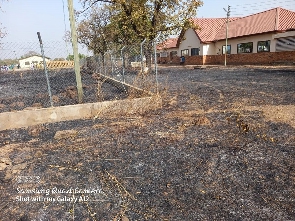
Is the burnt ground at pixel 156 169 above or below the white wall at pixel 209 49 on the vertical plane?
A: below

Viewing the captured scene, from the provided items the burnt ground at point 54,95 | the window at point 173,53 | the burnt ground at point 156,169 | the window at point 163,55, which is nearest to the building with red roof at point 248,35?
the window at point 173,53

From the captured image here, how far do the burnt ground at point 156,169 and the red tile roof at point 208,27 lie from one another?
101 ft

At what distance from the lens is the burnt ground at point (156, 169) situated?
273 cm

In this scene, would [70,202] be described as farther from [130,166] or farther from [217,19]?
[217,19]

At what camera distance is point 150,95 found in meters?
7.71

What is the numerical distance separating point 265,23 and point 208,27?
11.3 m

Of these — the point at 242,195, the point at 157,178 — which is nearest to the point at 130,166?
the point at 157,178

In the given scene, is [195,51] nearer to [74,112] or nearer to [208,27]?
[208,27]

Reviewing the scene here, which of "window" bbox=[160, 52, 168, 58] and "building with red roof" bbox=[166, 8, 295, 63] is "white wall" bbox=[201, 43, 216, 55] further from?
"window" bbox=[160, 52, 168, 58]

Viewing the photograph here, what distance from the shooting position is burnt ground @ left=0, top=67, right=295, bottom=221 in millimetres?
2734

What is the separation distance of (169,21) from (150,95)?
16195 mm

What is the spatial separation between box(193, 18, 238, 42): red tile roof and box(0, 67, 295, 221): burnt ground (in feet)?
101

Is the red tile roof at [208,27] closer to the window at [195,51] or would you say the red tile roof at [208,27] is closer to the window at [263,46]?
the window at [195,51]

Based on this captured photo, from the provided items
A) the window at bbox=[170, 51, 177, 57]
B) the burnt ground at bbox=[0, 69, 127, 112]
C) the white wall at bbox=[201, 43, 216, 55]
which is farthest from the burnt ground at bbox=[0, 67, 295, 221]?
the window at bbox=[170, 51, 177, 57]
